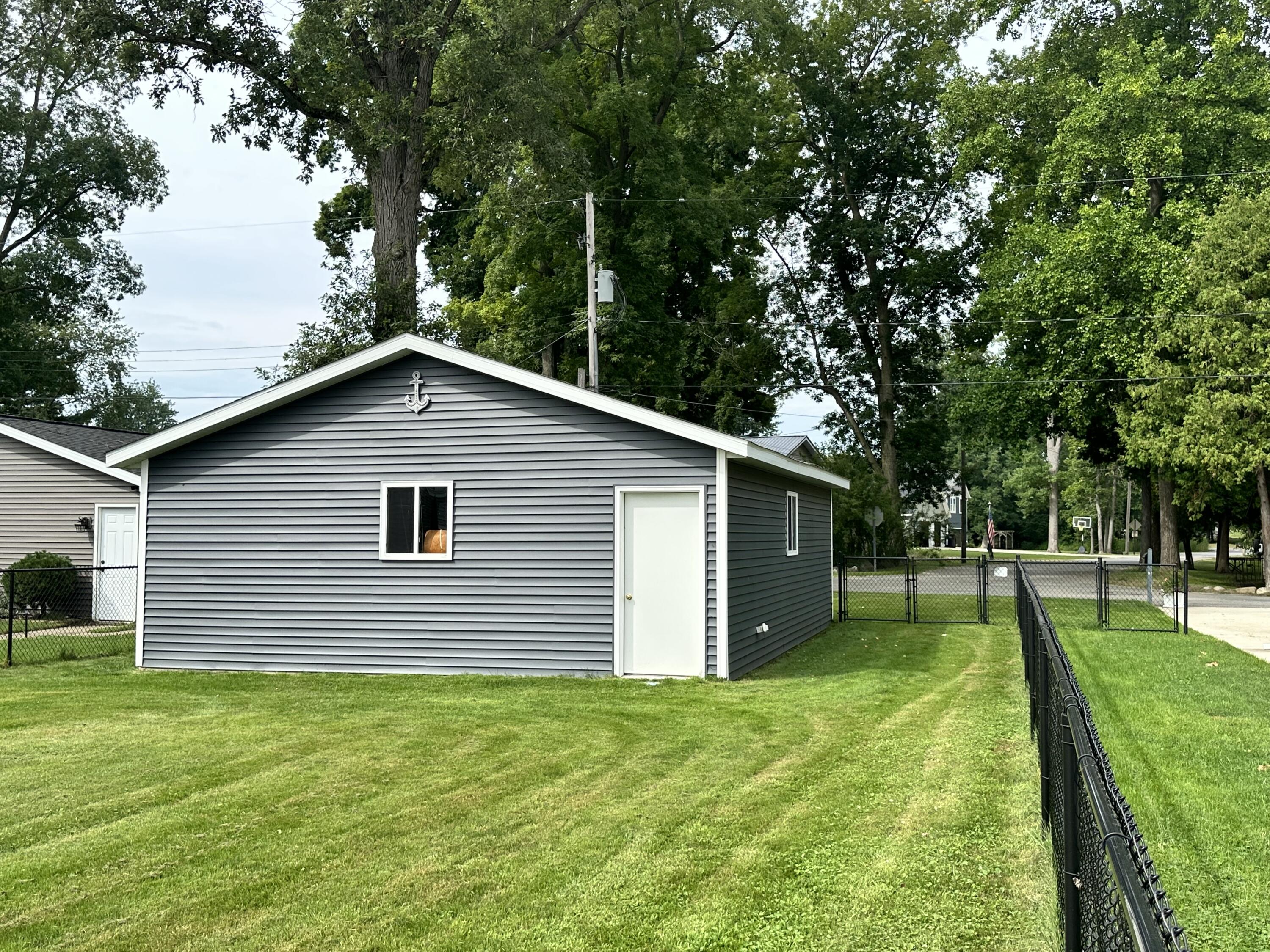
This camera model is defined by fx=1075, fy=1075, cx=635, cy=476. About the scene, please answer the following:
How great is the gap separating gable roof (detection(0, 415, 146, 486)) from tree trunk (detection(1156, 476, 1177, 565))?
27825 mm

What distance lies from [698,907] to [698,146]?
35301 millimetres

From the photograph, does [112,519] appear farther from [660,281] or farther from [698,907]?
[660,281]

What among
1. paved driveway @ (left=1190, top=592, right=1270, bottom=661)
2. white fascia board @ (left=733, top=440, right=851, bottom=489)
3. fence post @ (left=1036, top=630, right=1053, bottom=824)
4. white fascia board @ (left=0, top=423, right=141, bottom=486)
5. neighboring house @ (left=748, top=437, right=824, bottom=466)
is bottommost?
paved driveway @ (left=1190, top=592, right=1270, bottom=661)

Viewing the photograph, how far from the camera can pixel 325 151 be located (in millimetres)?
28859

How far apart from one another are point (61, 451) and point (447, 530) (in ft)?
34.9

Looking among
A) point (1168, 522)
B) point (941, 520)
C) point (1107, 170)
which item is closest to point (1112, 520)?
point (941, 520)

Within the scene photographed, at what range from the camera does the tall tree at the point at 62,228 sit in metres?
37.2

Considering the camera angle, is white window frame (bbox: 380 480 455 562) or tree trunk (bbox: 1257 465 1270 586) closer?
white window frame (bbox: 380 480 455 562)

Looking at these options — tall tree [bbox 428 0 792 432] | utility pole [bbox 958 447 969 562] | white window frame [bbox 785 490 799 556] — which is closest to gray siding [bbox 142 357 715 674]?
white window frame [bbox 785 490 799 556]

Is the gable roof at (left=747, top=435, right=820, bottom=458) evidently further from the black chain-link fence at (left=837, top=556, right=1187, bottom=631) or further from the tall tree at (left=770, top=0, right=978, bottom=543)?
the tall tree at (left=770, top=0, right=978, bottom=543)

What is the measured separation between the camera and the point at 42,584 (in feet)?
63.5

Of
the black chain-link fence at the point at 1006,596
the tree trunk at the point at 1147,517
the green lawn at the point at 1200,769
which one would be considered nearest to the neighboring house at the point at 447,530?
the green lawn at the point at 1200,769

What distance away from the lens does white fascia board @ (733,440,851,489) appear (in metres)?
12.5

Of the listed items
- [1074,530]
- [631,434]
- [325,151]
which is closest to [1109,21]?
[325,151]
